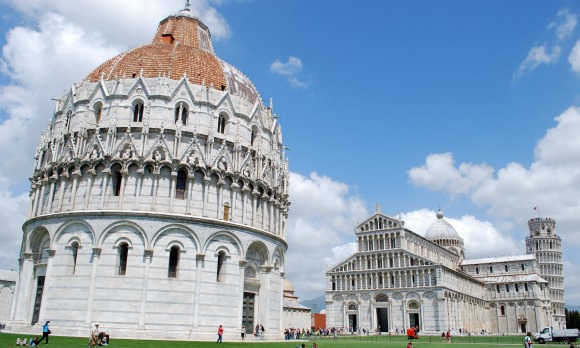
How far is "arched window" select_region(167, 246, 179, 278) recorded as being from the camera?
111 feet

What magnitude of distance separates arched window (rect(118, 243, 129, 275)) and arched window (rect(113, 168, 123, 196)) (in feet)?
12.6

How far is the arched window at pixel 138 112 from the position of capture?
37.3 meters

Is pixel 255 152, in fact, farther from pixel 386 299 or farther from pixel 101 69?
pixel 386 299

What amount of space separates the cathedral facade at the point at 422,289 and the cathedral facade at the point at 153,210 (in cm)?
4603

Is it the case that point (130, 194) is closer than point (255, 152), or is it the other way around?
point (130, 194)

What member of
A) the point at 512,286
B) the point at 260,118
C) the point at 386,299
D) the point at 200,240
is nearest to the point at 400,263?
the point at 386,299

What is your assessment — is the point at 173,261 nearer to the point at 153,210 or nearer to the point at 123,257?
the point at 123,257

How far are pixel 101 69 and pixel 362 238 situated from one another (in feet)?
194

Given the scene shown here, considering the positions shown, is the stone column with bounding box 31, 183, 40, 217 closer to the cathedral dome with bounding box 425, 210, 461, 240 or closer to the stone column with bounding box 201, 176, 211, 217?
the stone column with bounding box 201, 176, 211, 217

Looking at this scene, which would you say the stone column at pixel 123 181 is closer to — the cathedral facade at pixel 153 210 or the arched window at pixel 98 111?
the cathedral facade at pixel 153 210

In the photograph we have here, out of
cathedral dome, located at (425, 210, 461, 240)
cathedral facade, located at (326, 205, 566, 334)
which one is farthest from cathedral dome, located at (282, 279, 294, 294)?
cathedral dome, located at (425, 210, 461, 240)

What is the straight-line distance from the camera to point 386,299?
8438 cm

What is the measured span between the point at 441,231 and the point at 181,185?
90350mm

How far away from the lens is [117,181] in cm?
3553
